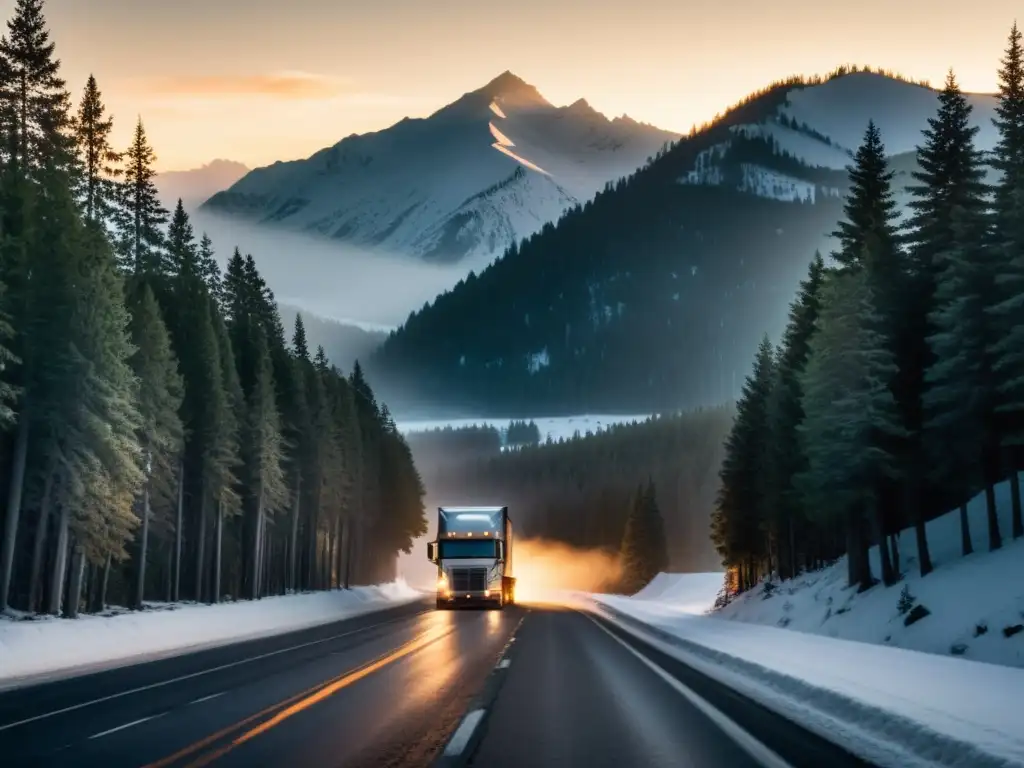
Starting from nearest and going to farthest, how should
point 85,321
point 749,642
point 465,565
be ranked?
1. point 749,642
2. point 85,321
3. point 465,565

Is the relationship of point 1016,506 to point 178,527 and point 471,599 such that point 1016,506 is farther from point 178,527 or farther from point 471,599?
point 178,527

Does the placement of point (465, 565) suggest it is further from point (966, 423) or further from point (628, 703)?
point (628, 703)

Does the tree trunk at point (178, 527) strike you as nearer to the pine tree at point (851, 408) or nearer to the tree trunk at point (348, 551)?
the pine tree at point (851, 408)

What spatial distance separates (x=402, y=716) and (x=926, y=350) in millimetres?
36228

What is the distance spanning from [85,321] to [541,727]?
95.5 ft

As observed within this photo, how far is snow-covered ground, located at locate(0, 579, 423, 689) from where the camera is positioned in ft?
A: 74.4

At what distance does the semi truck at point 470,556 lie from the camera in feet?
184

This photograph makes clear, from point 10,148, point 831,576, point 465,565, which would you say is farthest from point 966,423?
point 10,148

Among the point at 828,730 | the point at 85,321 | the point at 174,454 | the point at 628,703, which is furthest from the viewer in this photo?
the point at 174,454

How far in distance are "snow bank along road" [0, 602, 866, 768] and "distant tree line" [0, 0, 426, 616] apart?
15.2 m

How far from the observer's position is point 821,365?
45000 millimetres

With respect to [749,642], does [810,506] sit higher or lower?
higher

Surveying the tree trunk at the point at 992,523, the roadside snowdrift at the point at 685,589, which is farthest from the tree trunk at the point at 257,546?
the roadside snowdrift at the point at 685,589

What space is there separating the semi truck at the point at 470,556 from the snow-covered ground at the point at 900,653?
6125 mm
